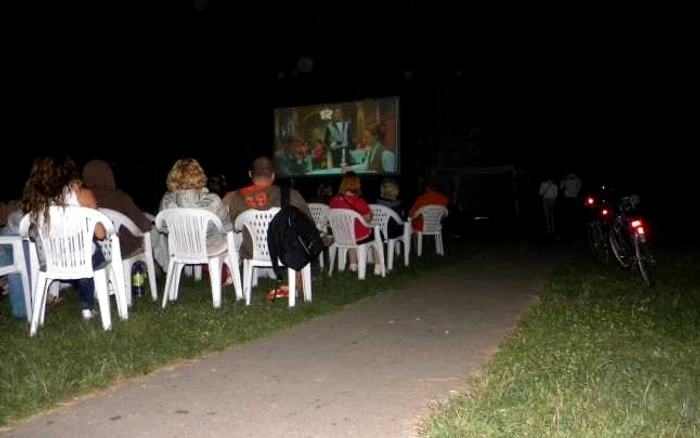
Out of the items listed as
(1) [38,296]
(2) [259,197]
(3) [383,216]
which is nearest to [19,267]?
(1) [38,296]

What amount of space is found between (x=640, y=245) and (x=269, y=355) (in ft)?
17.7

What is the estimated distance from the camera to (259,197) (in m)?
6.88

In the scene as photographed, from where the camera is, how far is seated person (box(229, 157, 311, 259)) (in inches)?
Result: 270

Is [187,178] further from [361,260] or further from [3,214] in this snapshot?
[361,260]

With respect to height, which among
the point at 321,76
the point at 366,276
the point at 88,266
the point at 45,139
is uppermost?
the point at 321,76

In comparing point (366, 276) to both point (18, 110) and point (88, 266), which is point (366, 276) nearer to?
point (88, 266)

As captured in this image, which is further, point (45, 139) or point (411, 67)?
point (411, 67)

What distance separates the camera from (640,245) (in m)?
8.30

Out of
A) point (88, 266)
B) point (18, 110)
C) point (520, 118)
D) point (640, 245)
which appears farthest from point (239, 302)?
point (520, 118)

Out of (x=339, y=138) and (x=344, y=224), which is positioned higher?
(x=339, y=138)

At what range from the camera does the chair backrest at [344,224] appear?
866cm

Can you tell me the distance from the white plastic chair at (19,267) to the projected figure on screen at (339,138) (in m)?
12.9

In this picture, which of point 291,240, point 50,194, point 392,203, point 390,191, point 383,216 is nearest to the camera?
point 50,194

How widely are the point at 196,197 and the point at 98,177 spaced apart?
1.01 meters
